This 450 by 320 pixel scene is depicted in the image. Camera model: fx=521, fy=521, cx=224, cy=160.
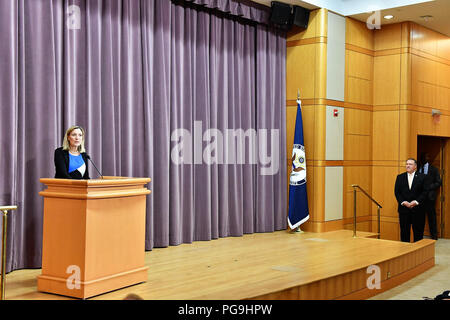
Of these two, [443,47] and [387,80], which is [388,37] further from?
[443,47]

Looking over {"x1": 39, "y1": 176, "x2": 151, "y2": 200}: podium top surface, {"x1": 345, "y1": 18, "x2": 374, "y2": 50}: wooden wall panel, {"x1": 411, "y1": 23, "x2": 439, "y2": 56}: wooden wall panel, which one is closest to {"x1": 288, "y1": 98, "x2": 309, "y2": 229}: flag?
{"x1": 345, "y1": 18, "x2": 374, "y2": 50}: wooden wall panel

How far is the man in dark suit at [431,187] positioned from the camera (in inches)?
316

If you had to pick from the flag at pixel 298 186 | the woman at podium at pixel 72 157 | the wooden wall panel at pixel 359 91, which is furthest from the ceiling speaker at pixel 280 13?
the woman at podium at pixel 72 157

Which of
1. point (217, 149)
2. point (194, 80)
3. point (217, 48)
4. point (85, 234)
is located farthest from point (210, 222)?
point (85, 234)

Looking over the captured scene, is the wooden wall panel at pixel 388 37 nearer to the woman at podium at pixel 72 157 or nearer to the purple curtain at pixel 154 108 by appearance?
the purple curtain at pixel 154 108

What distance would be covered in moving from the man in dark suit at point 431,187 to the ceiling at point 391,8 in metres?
2.32

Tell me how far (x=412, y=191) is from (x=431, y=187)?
0.85m

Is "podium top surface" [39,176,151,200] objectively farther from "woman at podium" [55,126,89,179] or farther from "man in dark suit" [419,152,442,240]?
"man in dark suit" [419,152,442,240]

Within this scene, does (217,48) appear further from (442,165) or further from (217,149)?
(442,165)

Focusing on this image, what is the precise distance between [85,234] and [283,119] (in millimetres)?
4725

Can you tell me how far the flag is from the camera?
7684 mm

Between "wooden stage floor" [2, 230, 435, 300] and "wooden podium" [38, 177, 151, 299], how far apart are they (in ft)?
0.45

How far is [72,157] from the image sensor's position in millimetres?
4656

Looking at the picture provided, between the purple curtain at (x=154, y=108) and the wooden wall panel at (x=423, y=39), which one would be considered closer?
the purple curtain at (x=154, y=108)
